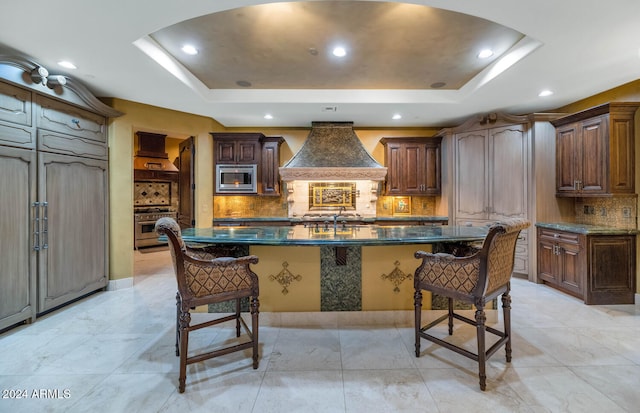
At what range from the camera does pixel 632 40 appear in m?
2.48

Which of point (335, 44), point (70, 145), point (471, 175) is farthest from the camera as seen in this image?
point (471, 175)

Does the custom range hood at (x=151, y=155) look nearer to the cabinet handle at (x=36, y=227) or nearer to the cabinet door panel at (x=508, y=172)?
the cabinet handle at (x=36, y=227)

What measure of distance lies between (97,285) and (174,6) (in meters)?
3.59

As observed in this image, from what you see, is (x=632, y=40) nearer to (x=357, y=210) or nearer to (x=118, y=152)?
(x=357, y=210)

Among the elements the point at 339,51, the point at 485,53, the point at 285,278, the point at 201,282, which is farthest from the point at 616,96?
the point at 201,282

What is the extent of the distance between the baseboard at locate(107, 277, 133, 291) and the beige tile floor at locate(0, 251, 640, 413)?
0.86 m

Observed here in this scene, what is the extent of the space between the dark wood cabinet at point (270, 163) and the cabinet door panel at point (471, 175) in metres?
3.41

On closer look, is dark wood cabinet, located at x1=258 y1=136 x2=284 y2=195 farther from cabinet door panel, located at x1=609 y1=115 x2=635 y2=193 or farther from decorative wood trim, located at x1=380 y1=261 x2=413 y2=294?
cabinet door panel, located at x1=609 y1=115 x2=635 y2=193

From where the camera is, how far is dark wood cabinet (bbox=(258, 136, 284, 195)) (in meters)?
5.48

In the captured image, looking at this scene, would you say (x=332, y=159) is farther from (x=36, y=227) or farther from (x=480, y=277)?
(x=36, y=227)

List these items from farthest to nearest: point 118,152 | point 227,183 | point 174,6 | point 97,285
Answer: point 227,183 < point 118,152 < point 97,285 < point 174,6

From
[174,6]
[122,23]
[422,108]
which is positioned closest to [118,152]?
[122,23]

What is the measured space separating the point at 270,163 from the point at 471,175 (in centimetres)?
373

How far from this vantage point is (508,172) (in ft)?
14.6
